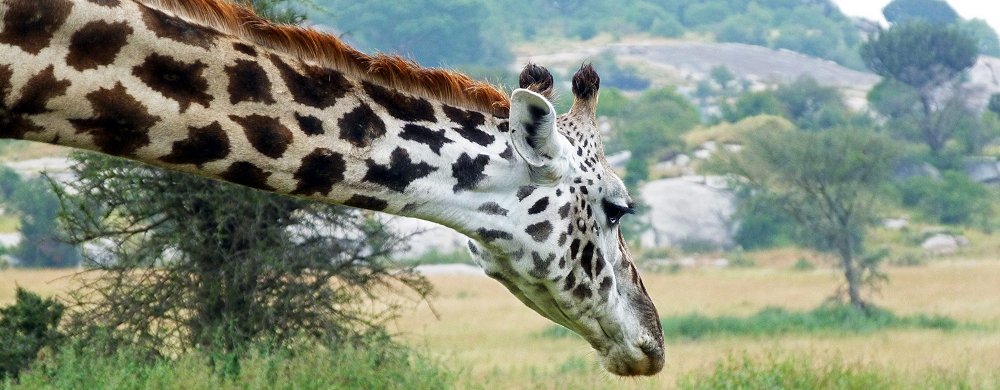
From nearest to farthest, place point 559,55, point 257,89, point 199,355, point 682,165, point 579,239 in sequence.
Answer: point 257,89
point 579,239
point 199,355
point 682,165
point 559,55

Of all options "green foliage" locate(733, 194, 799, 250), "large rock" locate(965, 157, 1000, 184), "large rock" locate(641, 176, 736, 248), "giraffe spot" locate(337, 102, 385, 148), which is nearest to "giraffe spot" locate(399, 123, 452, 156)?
"giraffe spot" locate(337, 102, 385, 148)

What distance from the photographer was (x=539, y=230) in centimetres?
513

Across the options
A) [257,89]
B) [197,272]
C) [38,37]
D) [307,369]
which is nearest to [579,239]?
[257,89]

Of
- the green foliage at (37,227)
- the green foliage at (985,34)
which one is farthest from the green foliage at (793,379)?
the green foliage at (985,34)

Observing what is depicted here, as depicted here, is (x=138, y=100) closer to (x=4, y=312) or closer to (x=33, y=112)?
(x=33, y=112)

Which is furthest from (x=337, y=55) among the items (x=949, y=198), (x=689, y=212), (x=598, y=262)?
(x=949, y=198)

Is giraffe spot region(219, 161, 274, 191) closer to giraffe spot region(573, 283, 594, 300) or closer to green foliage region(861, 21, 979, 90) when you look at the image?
giraffe spot region(573, 283, 594, 300)

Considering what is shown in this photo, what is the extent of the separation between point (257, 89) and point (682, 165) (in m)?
69.1

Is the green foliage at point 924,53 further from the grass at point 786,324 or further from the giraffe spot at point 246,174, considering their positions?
the giraffe spot at point 246,174

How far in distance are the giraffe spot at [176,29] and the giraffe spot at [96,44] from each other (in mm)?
94

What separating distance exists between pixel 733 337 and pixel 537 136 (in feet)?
63.6

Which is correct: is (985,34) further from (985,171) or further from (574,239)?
(574,239)

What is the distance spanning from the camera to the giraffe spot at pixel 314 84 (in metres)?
4.60

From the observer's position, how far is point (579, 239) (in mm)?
5277
